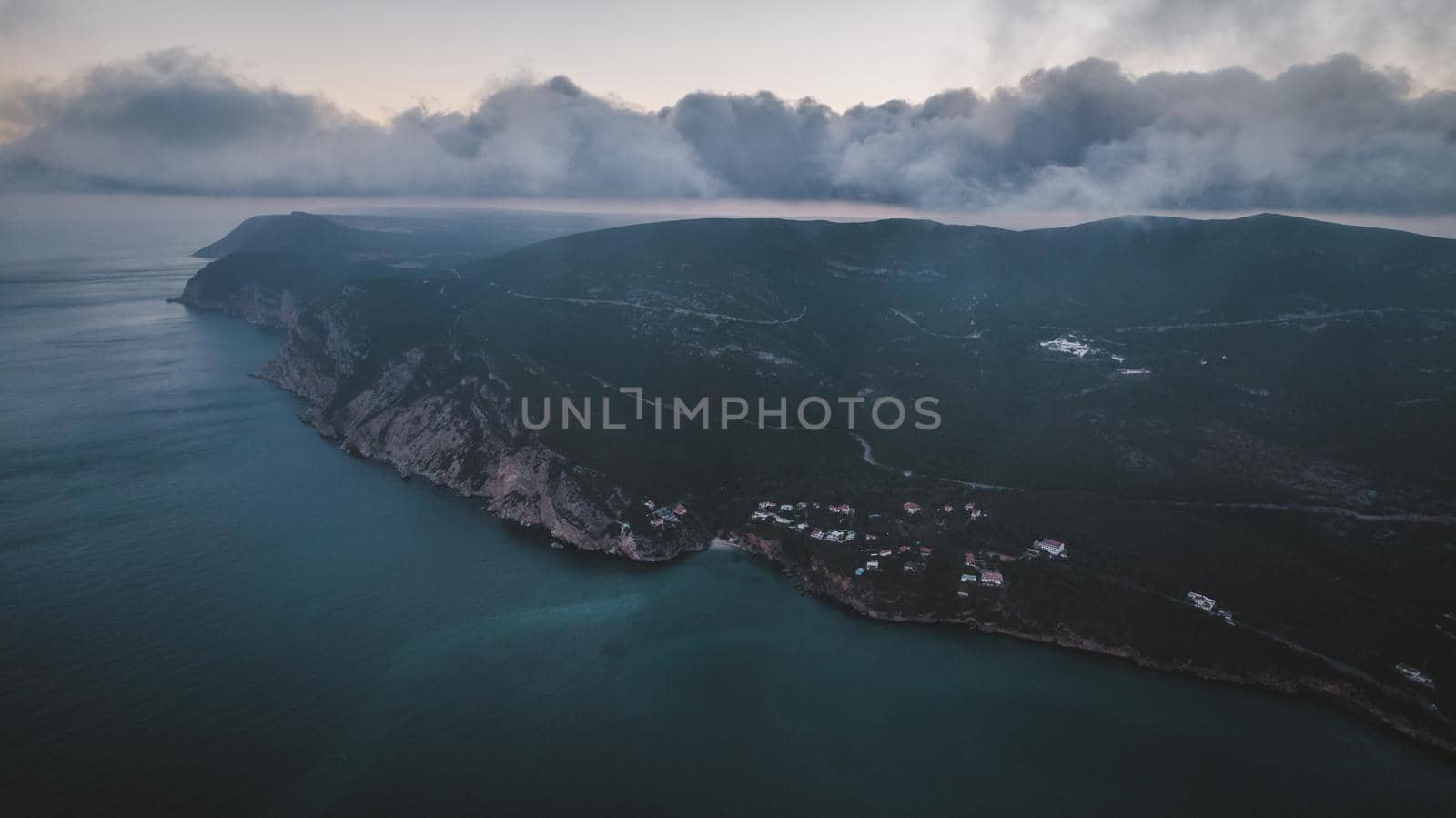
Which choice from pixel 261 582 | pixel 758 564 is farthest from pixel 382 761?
pixel 758 564

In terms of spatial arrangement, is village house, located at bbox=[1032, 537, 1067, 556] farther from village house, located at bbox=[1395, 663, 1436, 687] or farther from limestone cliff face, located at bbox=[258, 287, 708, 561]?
limestone cliff face, located at bbox=[258, 287, 708, 561]

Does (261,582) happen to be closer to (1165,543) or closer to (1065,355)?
(1165,543)

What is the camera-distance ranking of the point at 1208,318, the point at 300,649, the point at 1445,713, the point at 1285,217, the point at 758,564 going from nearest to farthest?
the point at 1445,713 < the point at 300,649 < the point at 758,564 < the point at 1208,318 < the point at 1285,217

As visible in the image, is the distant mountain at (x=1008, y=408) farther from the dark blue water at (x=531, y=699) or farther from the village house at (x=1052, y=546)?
the dark blue water at (x=531, y=699)

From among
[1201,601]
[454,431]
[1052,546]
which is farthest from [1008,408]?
[454,431]

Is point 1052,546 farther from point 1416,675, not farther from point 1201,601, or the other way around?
point 1416,675

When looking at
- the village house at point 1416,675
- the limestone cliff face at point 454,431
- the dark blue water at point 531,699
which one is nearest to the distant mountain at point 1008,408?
the limestone cliff face at point 454,431

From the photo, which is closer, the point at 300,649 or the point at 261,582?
the point at 300,649

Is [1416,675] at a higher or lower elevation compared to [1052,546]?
lower
